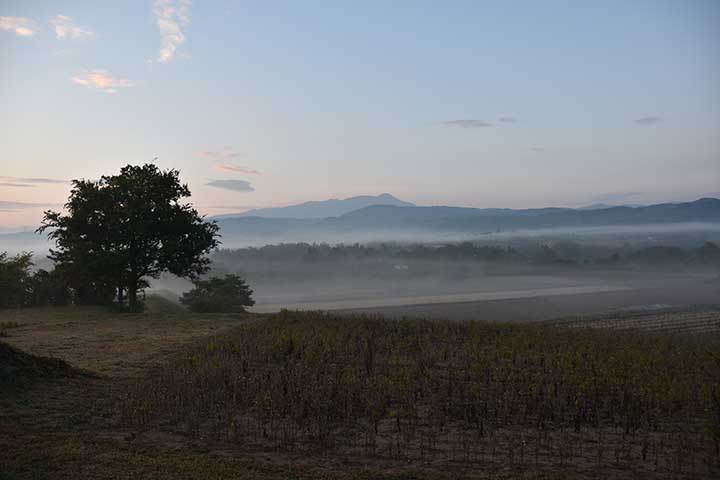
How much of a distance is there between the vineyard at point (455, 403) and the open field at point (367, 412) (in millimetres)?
43

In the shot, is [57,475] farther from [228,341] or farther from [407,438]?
[228,341]

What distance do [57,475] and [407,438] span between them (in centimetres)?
532

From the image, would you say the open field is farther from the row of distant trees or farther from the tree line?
the tree line

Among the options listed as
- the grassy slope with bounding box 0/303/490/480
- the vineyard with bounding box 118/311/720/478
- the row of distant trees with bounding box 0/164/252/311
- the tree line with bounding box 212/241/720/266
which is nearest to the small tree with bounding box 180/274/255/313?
the row of distant trees with bounding box 0/164/252/311

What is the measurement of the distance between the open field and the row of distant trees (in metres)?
13.9

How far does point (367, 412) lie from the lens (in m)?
10.1

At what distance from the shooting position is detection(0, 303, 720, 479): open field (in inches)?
301

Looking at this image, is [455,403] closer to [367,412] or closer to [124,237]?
[367,412]

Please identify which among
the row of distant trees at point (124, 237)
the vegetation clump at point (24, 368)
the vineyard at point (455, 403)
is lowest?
the vineyard at point (455, 403)

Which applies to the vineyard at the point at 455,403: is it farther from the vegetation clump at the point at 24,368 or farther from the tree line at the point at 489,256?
the tree line at the point at 489,256

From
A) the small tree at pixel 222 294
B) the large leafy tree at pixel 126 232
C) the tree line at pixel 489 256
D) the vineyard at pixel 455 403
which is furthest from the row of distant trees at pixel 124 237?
the tree line at pixel 489 256

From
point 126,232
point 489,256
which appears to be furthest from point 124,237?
point 489,256

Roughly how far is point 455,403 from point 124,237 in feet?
85.3

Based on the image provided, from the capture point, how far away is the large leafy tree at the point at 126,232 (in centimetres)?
3014
